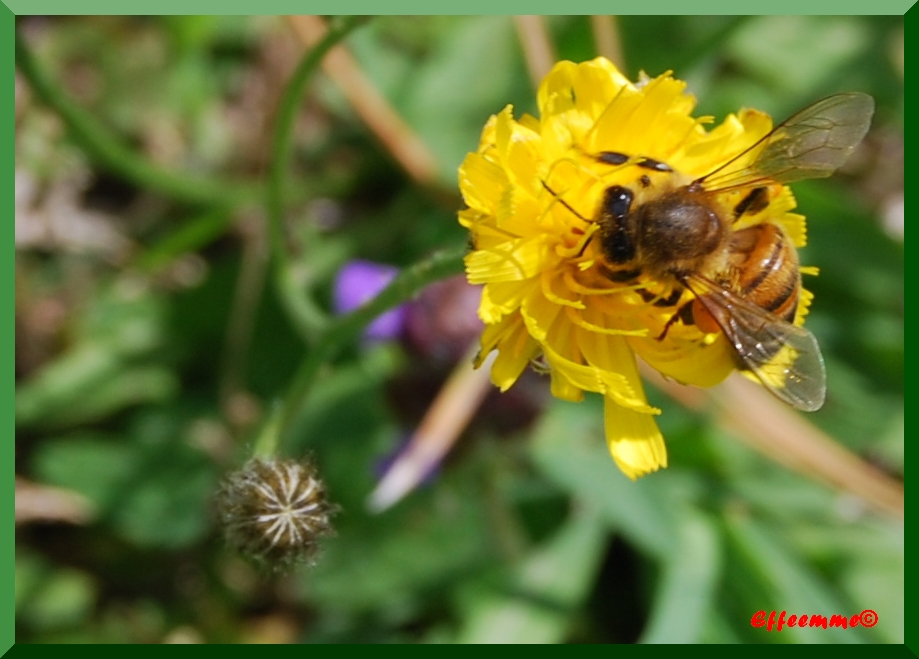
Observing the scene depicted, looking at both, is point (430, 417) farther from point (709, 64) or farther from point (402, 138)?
point (709, 64)

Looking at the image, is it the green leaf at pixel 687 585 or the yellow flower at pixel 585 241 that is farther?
the green leaf at pixel 687 585

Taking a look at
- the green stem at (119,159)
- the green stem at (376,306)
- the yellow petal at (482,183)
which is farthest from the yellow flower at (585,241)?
the green stem at (119,159)

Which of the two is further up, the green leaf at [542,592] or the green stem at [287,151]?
the green stem at [287,151]

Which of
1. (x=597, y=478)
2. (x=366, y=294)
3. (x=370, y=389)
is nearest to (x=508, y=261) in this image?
(x=597, y=478)

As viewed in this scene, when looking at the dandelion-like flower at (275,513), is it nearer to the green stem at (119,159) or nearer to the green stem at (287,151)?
the green stem at (287,151)
